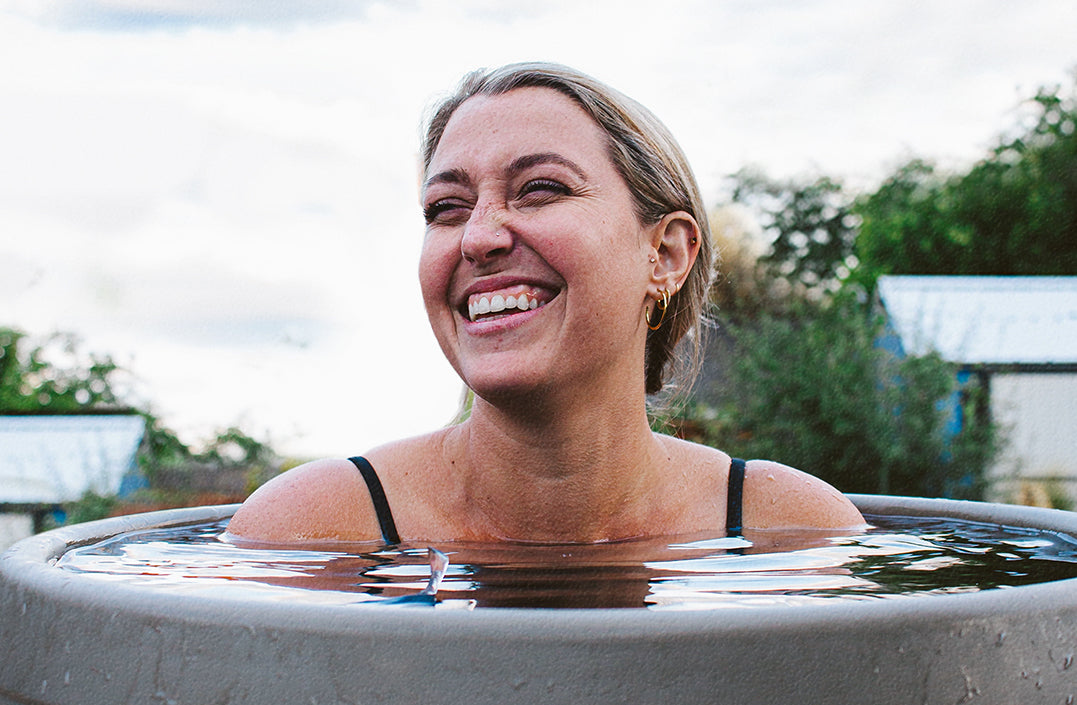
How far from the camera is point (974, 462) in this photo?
8.66 meters

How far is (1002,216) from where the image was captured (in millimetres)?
27875

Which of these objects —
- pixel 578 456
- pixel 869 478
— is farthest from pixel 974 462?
pixel 578 456

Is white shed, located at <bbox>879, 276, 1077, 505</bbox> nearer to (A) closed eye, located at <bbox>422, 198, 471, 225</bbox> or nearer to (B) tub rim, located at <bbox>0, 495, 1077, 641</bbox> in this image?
(A) closed eye, located at <bbox>422, 198, 471, 225</bbox>

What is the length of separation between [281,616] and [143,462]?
767 centimetres

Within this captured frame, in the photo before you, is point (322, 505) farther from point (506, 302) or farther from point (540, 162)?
point (540, 162)

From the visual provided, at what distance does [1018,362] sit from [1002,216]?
788 inches

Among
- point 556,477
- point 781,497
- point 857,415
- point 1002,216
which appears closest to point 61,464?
point 857,415

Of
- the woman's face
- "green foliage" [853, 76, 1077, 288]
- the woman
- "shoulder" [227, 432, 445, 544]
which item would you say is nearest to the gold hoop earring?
the woman

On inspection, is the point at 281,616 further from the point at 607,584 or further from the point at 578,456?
the point at 578,456

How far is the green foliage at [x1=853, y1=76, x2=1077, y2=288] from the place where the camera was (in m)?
27.0

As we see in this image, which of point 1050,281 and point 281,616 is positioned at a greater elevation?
point 1050,281

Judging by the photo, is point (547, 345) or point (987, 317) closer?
point (547, 345)

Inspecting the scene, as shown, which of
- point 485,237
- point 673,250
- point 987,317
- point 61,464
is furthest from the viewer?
point 987,317

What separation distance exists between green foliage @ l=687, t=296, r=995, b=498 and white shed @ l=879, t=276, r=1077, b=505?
39 cm
